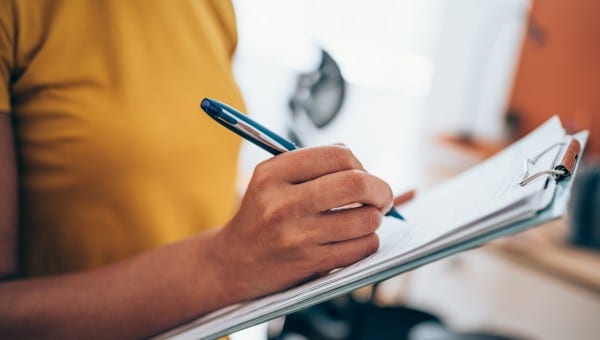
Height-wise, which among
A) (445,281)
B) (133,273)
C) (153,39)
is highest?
(153,39)

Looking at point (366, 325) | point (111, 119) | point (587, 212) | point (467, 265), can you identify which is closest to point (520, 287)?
point (467, 265)

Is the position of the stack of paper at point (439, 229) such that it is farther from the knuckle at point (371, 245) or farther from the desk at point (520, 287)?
the desk at point (520, 287)

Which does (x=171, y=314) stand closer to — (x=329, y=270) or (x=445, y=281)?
(x=329, y=270)

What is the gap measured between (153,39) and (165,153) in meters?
0.14

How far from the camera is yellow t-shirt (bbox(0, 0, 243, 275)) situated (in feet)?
1.47

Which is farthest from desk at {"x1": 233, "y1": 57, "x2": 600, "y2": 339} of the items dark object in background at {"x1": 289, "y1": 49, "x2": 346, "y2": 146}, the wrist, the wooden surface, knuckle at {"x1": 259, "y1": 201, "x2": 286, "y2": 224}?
knuckle at {"x1": 259, "y1": 201, "x2": 286, "y2": 224}

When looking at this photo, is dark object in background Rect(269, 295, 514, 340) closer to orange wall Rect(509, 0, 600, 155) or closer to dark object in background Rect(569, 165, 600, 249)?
dark object in background Rect(569, 165, 600, 249)

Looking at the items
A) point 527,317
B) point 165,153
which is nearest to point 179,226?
point 165,153

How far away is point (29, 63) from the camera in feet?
1.44

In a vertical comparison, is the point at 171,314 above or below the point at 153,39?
below

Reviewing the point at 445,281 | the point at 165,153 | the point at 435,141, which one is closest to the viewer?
the point at 165,153

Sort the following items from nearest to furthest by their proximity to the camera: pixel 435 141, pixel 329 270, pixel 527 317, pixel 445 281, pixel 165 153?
1. pixel 329 270
2. pixel 165 153
3. pixel 527 317
4. pixel 445 281
5. pixel 435 141

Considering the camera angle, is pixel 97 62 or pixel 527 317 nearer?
pixel 97 62

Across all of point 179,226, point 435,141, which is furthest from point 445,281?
point 179,226
